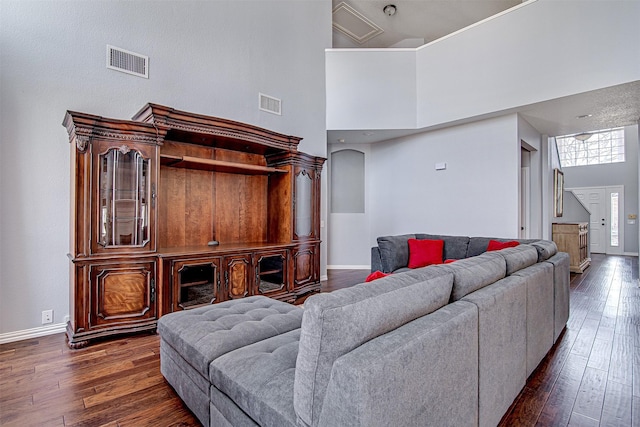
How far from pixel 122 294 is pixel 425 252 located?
3653 millimetres

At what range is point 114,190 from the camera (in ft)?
9.55

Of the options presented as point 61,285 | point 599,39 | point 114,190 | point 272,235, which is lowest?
point 61,285

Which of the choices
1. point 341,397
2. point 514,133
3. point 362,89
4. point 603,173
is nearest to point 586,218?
point 603,173

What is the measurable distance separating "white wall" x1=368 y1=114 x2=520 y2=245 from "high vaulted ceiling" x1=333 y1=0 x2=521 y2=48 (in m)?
2.66

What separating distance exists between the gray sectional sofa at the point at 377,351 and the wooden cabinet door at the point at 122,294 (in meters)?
1.04

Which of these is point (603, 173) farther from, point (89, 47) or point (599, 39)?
point (89, 47)

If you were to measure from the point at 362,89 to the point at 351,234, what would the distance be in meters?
2.88

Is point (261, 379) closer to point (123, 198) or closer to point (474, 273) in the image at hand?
point (474, 273)

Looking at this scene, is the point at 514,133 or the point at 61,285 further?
the point at 514,133

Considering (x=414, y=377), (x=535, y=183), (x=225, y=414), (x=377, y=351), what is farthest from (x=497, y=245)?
(x=225, y=414)

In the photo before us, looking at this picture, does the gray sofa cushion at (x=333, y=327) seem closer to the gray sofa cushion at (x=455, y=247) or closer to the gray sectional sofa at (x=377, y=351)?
the gray sectional sofa at (x=377, y=351)

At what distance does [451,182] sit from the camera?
5555 millimetres

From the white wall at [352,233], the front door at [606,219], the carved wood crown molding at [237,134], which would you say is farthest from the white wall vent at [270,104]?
the front door at [606,219]

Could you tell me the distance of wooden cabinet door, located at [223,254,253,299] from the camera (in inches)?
136
